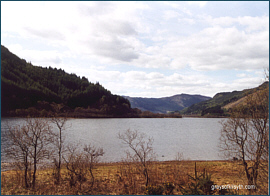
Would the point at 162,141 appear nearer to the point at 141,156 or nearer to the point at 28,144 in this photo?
the point at 141,156

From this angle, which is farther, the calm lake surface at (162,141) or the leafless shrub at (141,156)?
the calm lake surface at (162,141)

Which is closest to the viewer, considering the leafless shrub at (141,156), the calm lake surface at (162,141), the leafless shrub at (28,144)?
the leafless shrub at (28,144)

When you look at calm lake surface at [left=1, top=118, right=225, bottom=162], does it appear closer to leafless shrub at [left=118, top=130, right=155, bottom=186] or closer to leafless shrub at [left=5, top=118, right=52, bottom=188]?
leafless shrub at [left=118, top=130, right=155, bottom=186]

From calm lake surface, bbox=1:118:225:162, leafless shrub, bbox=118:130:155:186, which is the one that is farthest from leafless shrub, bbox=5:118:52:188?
calm lake surface, bbox=1:118:225:162

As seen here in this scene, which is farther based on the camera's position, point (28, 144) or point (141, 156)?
point (141, 156)

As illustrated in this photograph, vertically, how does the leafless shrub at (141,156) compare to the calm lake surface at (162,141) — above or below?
above

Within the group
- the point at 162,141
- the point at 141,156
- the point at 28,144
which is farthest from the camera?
the point at 162,141

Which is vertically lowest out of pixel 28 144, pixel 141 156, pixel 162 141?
pixel 162 141

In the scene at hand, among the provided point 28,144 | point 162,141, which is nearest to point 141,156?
point 28,144

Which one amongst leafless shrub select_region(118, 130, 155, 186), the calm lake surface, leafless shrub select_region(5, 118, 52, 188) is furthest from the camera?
the calm lake surface

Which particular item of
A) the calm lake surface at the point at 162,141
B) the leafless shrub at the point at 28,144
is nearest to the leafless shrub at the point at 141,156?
the calm lake surface at the point at 162,141

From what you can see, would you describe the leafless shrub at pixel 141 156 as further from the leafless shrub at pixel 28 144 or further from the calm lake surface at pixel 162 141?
the leafless shrub at pixel 28 144

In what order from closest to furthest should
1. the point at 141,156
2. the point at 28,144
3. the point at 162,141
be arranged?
1. the point at 28,144
2. the point at 141,156
3. the point at 162,141

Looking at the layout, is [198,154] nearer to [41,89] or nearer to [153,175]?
[153,175]
